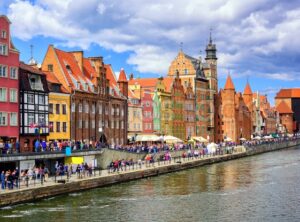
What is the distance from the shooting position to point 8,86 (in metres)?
58.6

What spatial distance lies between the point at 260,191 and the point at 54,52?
36.5 metres

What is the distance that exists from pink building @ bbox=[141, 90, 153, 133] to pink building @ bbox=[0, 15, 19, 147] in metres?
40.8

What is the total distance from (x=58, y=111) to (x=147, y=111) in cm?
3101

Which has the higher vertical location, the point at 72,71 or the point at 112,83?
the point at 72,71

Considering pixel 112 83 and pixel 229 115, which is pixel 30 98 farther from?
pixel 229 115

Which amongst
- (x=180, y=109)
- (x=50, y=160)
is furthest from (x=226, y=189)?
(x=180, y=109)

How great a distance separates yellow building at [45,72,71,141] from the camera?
69.6 meters

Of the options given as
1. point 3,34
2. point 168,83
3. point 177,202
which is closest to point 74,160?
point 3,34

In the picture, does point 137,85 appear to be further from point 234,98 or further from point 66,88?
point 234,98

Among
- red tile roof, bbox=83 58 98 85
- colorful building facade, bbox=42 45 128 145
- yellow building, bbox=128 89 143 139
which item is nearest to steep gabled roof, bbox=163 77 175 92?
yellow building, bbox=128 89 143 139

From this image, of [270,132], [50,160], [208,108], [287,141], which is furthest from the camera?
[270,132]

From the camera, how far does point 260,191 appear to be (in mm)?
53375

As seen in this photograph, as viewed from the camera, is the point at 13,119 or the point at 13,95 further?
the point at 13,119

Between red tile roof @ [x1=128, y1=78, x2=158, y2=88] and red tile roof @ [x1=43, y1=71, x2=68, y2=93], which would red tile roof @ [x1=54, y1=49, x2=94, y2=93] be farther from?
red tile roof @ [x1=128, y1=78, x2=158, y2=88]
